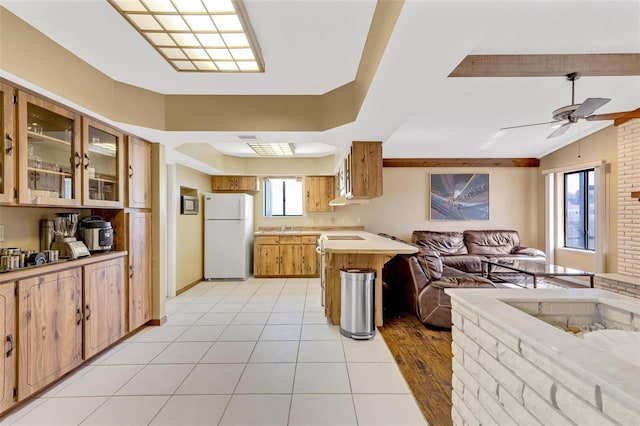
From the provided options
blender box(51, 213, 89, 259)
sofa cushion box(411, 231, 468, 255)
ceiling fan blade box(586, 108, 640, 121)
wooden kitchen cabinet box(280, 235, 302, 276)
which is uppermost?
ceiling fan blade box(586, 108, 640, 121)

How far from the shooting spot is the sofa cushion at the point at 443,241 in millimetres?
5680

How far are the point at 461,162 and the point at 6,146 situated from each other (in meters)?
6.73

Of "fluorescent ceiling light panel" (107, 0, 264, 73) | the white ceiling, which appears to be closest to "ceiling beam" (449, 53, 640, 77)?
the white ceiling

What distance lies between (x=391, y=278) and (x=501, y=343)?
3333 millimetres

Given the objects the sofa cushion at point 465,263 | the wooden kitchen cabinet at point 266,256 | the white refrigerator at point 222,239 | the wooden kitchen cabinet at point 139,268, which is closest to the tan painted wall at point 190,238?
the white refrigerator at point 222,239

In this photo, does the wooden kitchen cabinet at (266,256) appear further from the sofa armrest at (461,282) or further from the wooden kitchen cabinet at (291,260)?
the sofa armrest at (461,282)

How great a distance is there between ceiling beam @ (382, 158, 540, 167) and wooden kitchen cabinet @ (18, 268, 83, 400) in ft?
18.0

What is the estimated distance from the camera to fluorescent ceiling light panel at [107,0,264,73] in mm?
1552

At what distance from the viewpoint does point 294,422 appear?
68.1 inches

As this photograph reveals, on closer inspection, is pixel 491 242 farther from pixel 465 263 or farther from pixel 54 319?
pixel 54 319

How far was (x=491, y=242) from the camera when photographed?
226 inches

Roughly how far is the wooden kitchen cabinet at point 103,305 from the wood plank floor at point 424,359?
8.83ft

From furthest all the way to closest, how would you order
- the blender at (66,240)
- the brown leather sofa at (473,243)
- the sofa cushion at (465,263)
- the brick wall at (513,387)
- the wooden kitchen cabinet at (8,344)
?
the brown leather sofa at (473,243) → the sofa cushion at (465,263) → the blender at (66,240) → the wooden kitchen cabinet at (8,344) → the brick wall at (513,387)

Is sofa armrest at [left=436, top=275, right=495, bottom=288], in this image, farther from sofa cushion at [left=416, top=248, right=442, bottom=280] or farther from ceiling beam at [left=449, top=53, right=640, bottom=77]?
ceiling beam at [left=449, top=53, right=640, bottom=77]
